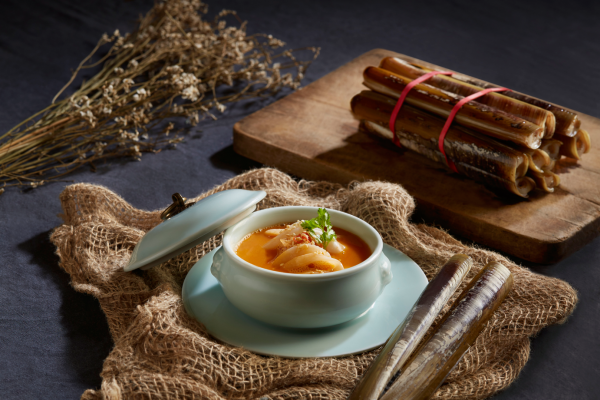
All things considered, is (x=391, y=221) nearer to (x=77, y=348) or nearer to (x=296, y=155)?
(x=296, y=155)

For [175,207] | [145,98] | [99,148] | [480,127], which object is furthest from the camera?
[145,98]

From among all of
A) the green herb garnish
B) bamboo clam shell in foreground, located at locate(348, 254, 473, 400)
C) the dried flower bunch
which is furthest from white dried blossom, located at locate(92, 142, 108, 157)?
bamboo clam shell in foreground, located at locate(348, 254, 473, 400)

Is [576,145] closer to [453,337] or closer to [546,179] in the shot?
[546,179]

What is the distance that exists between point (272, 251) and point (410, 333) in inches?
10.6

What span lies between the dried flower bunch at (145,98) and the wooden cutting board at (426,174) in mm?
269

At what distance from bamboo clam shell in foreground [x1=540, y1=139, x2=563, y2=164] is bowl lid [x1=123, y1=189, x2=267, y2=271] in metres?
0.81

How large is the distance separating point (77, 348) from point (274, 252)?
394mm

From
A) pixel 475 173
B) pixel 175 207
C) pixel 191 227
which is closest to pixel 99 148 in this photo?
pixel 175 207

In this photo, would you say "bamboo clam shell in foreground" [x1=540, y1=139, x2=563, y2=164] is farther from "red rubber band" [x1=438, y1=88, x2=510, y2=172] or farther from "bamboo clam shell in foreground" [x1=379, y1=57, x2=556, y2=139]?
"red rubber band" [x1=438, y1=88, x2=510, y2=172]

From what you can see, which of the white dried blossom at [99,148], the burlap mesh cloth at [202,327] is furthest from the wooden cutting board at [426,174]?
the white dried blossom at [99,148]

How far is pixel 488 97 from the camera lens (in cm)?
152

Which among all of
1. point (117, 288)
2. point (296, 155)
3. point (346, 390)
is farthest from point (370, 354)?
point (296, 155)

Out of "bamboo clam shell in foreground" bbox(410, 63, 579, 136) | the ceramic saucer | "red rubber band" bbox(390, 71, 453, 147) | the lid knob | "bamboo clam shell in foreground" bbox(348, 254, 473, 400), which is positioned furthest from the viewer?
"red rubber band" bbox(390, 71, 453, 147)

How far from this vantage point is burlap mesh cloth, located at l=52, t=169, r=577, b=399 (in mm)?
905
